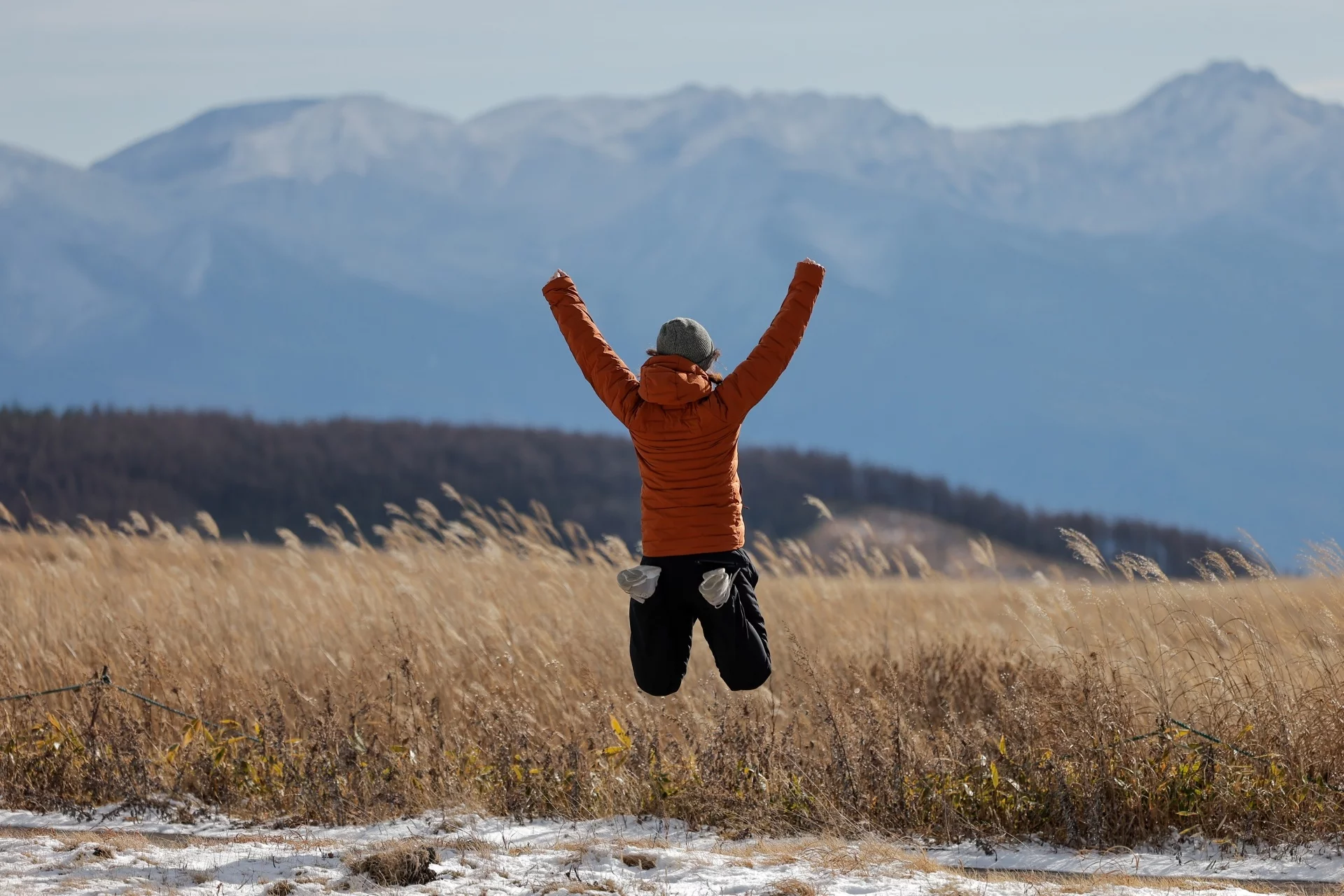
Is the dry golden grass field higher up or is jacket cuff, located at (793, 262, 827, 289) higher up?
jacket cuff, located at (793, 262, 827, 289)

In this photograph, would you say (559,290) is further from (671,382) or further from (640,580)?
(640,580)

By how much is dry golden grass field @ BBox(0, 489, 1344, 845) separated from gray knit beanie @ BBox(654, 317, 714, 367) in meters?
2.08

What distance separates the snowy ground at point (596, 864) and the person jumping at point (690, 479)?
29.8 inches

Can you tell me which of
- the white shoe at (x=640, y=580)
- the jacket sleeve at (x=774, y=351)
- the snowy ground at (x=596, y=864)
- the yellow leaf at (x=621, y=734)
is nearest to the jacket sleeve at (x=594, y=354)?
the jacket sleeve at (x=774, y=351)

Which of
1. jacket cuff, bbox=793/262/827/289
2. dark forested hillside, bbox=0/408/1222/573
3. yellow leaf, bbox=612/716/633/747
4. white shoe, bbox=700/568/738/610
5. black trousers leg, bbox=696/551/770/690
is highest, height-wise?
dark forested hillside, bbox=0/408/1222/573

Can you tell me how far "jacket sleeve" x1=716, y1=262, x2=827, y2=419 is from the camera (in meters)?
4.92

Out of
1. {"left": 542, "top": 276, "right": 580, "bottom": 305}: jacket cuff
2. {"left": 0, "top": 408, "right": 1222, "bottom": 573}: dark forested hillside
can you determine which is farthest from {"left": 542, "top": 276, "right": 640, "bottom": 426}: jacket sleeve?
{"left": 0, "top": 408, "right": 1222, "bottom": 573}: dark forested hillside

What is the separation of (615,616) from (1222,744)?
16.1ft

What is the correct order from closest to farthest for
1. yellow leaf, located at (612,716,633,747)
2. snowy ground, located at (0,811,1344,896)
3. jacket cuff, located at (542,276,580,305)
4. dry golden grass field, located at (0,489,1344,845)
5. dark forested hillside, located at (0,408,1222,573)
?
1. snowy ground, located at (0,811,1344,896)
2. jacket cuff, located at (542,276,580,305)
3. dry golden grass field, located at (0,489,1344,845)
4. yellow leaf, located at (612,716,633,747)
5. dark forested hillside, located at (0,408,1222,573)

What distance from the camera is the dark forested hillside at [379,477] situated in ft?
149

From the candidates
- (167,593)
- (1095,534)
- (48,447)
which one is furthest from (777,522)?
(167,593)

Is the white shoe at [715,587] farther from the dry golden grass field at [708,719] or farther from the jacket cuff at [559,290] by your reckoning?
the dry golden grass field at [708,719]

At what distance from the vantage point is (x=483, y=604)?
8.82 m

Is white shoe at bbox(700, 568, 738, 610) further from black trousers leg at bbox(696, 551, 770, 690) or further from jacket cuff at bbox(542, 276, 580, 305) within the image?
jacket cuff at bbox(542, 276, 580, 305)
